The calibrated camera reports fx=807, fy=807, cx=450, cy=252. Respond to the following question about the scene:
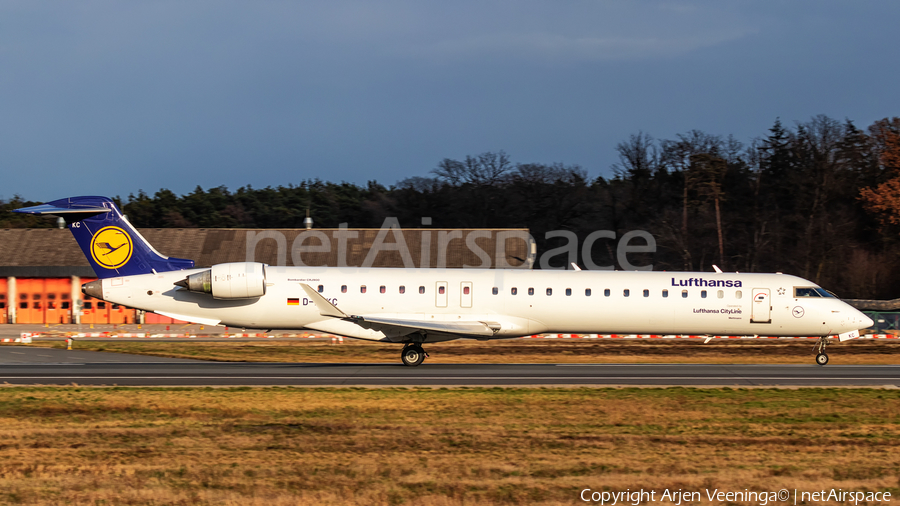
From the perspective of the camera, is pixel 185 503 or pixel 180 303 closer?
pixel 185 503

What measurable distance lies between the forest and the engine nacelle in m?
38.9

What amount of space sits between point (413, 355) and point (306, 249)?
22.9 meters

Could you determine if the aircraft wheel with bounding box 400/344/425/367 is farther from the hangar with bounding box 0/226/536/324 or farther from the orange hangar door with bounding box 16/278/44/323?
the orange hangar door with bounding box 16/278/44/323

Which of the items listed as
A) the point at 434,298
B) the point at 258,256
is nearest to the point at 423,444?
the point at 434,298

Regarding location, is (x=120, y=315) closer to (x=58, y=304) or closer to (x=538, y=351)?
(x=58, y=304)

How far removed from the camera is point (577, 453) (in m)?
11.9

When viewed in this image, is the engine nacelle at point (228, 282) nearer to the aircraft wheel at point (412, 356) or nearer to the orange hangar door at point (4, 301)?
the aircraft wheel at point (412, 356)

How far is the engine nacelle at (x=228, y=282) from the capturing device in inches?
912

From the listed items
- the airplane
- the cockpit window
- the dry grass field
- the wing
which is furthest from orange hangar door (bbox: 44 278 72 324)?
the cockpit window

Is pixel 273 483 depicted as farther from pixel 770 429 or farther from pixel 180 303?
pixel 180 303

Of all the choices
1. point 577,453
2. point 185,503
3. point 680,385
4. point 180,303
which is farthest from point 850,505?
point 180,303

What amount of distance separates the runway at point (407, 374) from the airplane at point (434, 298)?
3.83ft

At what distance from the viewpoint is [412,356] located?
23.5 meters

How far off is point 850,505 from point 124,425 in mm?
11027
